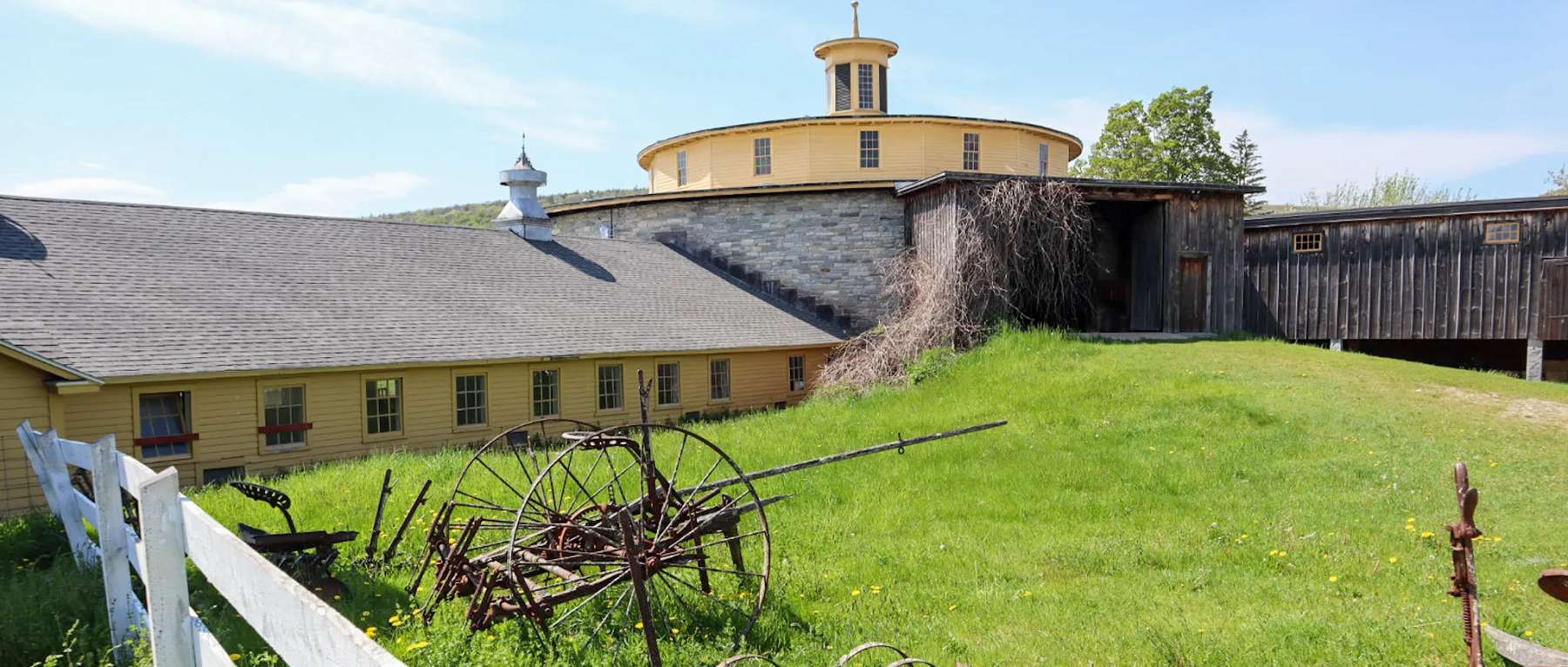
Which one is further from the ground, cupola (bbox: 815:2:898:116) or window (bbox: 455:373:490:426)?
cupola (bbox: 815:2:898:116)

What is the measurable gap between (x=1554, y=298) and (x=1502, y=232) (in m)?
1.78

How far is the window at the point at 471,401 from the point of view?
55.5 ft

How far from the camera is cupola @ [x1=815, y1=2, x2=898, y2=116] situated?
3019cm

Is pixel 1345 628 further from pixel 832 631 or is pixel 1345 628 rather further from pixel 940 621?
pixel 832 631

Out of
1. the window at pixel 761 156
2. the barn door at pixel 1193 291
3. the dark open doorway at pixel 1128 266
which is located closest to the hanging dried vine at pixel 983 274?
the dark open doorway at pixel 1128 266

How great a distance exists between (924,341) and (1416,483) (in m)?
11.9

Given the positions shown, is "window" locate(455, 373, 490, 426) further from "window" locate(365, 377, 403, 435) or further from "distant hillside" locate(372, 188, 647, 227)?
"distant hillside" locate(372, 188, 647, 227)

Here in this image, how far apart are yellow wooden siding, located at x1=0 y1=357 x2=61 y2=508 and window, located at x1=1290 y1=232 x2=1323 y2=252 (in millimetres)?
25982

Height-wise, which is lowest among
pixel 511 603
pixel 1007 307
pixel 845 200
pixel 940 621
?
pixel 940 621

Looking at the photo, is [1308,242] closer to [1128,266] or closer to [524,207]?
[1128,266]

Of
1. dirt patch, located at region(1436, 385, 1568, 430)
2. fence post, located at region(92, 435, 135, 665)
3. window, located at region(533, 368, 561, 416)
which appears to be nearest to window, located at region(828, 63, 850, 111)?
window, located at region(533, 368, 561, 416)

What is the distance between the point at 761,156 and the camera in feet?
95.9

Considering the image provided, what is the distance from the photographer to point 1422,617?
6.36 metres

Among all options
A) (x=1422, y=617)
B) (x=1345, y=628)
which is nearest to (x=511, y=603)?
(x=1345, y=628)
